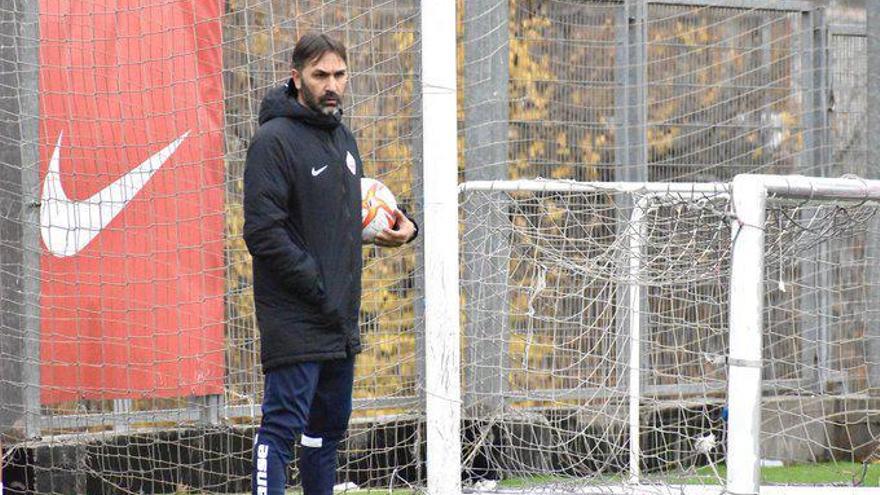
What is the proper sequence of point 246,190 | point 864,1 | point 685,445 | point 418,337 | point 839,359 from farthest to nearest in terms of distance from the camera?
1. point 864,1
2. point 839,359
3. point 685,445
4. point 418,337
5. point 246,190

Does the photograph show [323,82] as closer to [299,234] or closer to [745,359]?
[299,234]

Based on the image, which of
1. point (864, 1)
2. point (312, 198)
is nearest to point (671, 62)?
point (864, 1)

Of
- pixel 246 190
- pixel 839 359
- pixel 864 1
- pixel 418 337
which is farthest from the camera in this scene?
pixel 864 1

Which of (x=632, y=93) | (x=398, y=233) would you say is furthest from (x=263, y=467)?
(x=632, y=93)

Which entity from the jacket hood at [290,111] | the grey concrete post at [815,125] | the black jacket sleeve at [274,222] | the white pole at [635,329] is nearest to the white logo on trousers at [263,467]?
the black jacket sleeve at [274,222]

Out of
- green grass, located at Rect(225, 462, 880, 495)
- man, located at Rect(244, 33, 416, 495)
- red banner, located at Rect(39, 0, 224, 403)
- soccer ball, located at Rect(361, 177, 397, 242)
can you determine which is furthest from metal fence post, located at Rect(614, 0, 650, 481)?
man, located at Rect(244, 33, 416, 495)

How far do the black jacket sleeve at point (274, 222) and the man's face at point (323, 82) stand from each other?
0.24 meters

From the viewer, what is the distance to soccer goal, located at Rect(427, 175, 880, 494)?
21.5ft

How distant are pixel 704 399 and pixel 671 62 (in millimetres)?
2438

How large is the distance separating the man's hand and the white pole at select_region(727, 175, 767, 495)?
1552mm

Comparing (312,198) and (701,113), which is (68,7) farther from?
(701,113)

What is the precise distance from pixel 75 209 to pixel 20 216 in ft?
0.88

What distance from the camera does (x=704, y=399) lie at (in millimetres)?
7871

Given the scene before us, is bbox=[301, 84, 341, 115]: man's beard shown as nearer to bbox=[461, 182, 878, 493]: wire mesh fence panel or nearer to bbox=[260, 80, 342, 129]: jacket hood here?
bbox=[260, 80, 342, 129]: jacket hood
